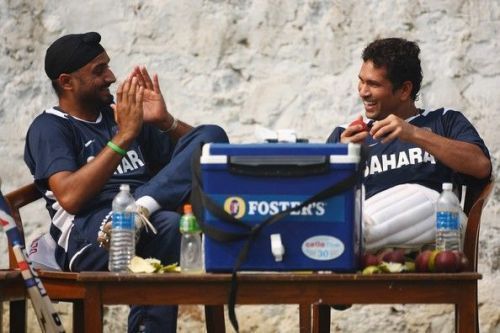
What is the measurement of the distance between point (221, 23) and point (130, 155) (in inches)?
44.4

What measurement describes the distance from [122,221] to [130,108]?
71 cm

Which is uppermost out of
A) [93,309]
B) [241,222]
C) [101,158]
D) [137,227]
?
[101,158]

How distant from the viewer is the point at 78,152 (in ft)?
16.5

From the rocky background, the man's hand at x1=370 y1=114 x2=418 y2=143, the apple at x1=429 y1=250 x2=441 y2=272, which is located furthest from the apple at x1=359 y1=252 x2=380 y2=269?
the rocky background

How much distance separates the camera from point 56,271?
15.2ft

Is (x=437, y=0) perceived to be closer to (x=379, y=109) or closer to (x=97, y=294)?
(x=379, y=109)

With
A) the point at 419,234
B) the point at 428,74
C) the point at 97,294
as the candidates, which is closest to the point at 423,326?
the point at 428,74

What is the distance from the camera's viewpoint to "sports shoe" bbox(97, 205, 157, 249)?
4.46 meters

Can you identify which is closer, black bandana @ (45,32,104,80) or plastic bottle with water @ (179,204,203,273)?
plastic bottle with water @ (179,204,203,273)

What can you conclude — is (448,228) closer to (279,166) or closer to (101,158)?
(279,166)

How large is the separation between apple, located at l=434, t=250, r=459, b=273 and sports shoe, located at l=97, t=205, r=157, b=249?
101 centimetres

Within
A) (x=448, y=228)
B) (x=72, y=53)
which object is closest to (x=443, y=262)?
(x=448, y=228)

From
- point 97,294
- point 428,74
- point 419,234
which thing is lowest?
point 97,294

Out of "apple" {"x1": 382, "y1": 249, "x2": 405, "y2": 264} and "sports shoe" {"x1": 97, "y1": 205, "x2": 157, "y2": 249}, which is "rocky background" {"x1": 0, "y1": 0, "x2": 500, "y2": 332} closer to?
"sports shoe" {"x1": 97, "y1": 205, "x2": 157, "y2": 249}
